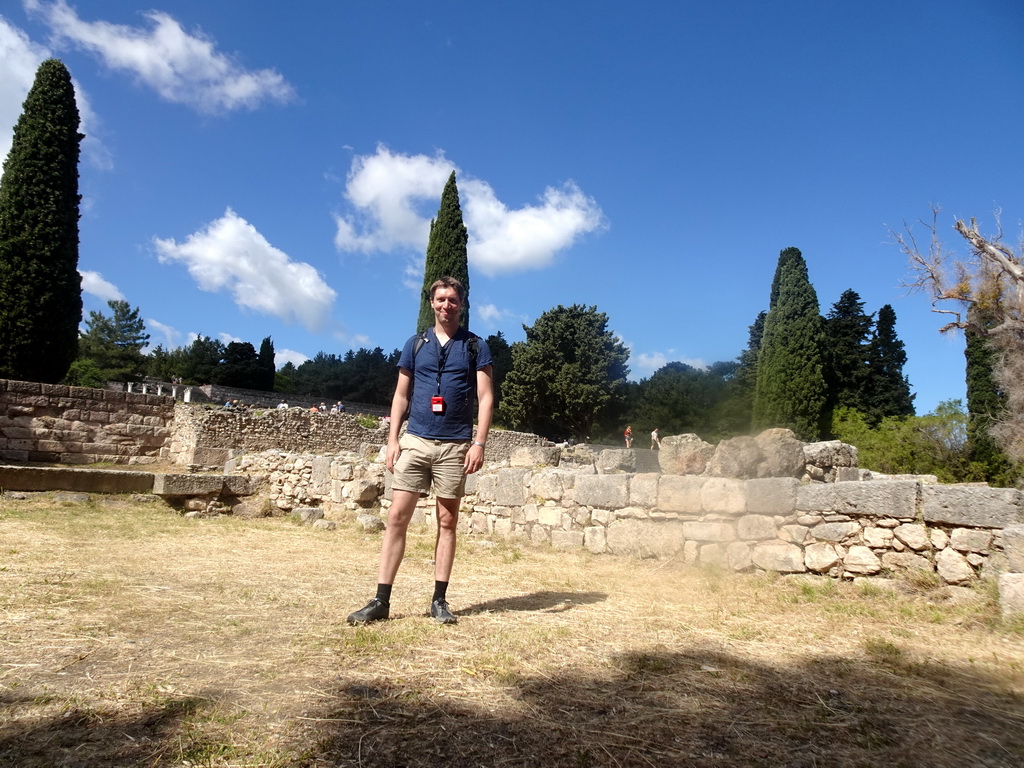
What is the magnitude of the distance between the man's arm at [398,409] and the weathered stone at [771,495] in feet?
10.2

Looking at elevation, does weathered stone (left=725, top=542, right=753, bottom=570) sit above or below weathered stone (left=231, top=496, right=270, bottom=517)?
above

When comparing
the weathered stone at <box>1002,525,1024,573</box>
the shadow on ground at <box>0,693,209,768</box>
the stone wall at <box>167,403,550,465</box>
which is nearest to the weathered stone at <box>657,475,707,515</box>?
the weathered stone at <box>1002,525,1024,573</box>

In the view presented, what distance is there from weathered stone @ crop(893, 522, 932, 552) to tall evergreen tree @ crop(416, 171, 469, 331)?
29538mm

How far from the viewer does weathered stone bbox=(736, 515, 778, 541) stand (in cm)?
530

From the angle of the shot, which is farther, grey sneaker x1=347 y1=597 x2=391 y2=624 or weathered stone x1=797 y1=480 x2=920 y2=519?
weathered stone x1=797 y1=480 x2=920 y2=519

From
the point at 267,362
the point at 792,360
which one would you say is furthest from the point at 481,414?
the point at 267,362

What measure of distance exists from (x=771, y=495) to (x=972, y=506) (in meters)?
1.37

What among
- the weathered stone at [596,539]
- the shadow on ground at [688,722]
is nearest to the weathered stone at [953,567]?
the shadow on ground at [688,722]

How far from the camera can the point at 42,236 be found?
726 inches

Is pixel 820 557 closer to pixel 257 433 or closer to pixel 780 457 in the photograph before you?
pixel 780 457

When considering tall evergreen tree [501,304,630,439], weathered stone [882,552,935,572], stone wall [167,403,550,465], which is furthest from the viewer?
tall evergreen tree [501,304,630,439]

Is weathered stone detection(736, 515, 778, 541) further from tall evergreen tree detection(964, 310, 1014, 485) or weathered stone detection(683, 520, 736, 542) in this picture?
tall evergreen tree detection(964, 310, 1014, 485)

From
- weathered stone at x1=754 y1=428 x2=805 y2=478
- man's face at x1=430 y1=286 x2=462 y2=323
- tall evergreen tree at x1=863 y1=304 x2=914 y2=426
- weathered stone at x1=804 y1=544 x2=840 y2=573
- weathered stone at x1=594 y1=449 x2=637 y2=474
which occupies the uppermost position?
tall evergreen tree at x1=863 y1=304 x2=914 y2=426

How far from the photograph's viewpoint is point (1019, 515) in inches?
163
